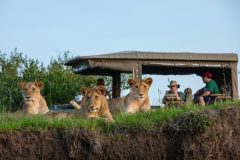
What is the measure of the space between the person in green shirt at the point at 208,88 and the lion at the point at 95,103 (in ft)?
7.09

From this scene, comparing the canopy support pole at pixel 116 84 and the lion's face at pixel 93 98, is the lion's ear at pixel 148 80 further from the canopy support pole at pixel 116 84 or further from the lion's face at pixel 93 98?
the canopy support pole at pixel 116 84

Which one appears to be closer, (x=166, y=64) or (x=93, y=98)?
(x=93, y=98)

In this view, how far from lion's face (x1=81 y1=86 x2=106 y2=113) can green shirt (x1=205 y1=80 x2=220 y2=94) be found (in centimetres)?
234

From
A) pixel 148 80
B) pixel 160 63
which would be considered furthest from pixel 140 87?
pixel 160 63

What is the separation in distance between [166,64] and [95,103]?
2.22m

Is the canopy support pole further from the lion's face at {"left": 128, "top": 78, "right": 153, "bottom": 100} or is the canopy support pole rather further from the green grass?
the green grass

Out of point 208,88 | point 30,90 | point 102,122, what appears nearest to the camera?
point 102,122

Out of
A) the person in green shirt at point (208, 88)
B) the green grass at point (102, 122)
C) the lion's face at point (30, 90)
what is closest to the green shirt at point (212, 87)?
the person in green shirt at point (208, 88)

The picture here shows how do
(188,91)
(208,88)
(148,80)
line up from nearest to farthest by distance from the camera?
(148,80) → (208,88) → (188,91)

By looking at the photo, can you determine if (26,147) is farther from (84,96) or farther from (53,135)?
(84,96)

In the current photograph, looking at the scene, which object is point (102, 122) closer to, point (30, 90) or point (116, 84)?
point (30, 90)

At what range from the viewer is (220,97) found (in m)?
15.1

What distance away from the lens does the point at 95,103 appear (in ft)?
45.5

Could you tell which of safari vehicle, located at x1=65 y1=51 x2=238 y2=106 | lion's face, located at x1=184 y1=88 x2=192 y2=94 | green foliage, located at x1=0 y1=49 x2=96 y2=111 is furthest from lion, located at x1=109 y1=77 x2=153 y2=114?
green foliage, located at x1=0 y1=49 x2=96 y2=111
